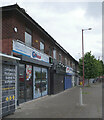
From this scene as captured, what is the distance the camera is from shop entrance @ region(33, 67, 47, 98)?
43.9 feet

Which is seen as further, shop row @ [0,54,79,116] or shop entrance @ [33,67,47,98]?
shop entrance @ [33,67,47,98]

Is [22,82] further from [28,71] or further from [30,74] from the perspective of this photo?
[30,74]

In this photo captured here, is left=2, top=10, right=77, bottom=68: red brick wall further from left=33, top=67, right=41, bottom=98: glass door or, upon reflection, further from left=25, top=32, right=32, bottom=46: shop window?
left=33, top=67, right=41, bottom=98: glass door

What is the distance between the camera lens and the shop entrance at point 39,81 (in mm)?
13387

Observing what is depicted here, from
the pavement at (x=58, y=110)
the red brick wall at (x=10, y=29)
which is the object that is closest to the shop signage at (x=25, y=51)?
the red brick wall at (x=10, y=29)

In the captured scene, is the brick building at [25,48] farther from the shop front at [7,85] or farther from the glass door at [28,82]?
the shop front at [7,85]

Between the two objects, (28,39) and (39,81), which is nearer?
(28,39)

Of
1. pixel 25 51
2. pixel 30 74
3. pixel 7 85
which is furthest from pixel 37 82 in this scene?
pixel 7 85

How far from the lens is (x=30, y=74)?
41.2 ft

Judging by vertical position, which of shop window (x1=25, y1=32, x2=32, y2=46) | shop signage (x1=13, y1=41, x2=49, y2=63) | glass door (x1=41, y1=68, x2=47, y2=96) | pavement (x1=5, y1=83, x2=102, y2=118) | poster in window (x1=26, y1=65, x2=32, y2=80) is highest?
shop window (x1=25, y1=32, x2=32, y2=46)

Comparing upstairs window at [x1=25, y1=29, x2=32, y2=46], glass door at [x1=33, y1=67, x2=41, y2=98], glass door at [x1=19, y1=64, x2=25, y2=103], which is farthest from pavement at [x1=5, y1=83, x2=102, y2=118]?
upstairs window at [x1=25, y1=29, x2=32, y2=46]

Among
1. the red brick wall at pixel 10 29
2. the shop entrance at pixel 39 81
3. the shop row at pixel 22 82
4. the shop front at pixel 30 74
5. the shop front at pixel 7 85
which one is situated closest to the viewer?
the shop front at pixel 7 85

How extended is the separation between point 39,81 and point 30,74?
2.10 meters

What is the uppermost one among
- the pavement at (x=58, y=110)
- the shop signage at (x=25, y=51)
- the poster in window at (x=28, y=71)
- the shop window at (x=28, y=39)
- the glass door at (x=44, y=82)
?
the shop window at (x=28, y=39)
